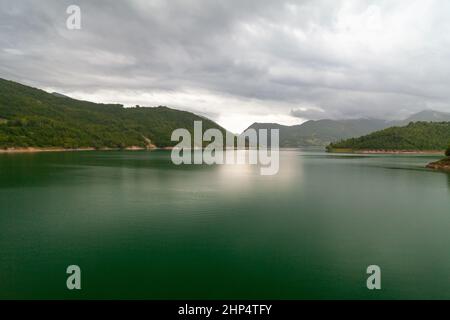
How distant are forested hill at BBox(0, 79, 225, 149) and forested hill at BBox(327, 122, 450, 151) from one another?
91747mm

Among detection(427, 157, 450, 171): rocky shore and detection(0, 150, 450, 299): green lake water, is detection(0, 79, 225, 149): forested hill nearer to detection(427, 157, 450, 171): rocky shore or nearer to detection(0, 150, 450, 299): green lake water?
detection(0, 150, 450, 299): green lake water

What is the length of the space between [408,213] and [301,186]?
1330cm

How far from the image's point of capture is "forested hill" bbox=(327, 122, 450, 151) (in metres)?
131

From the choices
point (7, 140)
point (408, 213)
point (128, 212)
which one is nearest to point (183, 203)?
point (128, 212)

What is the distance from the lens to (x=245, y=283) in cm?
1037

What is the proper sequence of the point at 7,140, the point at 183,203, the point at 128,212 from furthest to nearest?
the point at 7,140
the point at 183,203
the point at 128,212

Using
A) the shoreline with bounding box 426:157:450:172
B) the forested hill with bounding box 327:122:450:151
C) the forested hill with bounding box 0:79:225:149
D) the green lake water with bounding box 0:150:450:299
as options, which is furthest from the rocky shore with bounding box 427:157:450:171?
the forested hill with bounding box 0:79:225:149

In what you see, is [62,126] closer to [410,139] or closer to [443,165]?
[443,165]

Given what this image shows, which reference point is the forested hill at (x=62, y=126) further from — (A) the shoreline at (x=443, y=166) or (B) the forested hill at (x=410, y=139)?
(A) the shoreline at (x=443, y=166)

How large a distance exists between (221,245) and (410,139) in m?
142

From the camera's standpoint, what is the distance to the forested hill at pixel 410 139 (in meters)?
131

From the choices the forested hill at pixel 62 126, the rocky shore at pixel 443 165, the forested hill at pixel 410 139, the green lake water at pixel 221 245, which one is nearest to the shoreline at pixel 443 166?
the rocky shore at pixel 443 165

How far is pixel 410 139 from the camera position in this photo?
133750 millimetres
